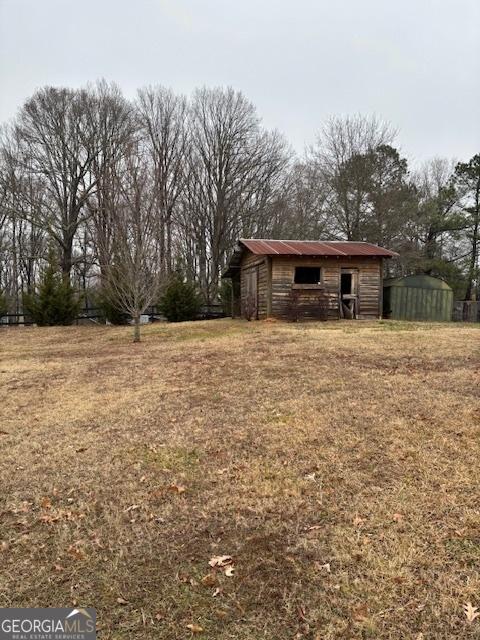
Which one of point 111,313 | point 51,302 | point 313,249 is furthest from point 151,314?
point 313,249

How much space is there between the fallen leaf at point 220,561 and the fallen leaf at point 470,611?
54.0 inches

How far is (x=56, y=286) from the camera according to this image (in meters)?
22.5

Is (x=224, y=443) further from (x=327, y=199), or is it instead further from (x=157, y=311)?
(x=327, y=199)

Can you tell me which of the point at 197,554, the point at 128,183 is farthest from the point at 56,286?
the point at 197,554

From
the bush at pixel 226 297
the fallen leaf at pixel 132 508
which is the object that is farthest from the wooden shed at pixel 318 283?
the fallen leaf at pixel 132 508

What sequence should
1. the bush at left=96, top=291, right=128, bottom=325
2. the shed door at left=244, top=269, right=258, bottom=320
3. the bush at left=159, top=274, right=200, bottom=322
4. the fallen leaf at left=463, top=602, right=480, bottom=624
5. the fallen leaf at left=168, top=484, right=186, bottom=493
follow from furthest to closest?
the bush at left=159, top=274, right=200, bottom=322 → the bush at left=96, top=291, right=128, bottom=325 → the shed door at left=244, top=269, right=258, bottom=320 → the fallen leaf at left=168, top=484, right=186, bottom=493 → the fallen leaf at left=463, top=602, right=480, bottom=624

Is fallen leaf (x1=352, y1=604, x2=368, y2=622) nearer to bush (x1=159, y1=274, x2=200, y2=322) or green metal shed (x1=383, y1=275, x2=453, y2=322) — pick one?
green metal shed (x1=383, y1=275, x2=453, y2=322)

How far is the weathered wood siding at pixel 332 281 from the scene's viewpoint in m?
16.9

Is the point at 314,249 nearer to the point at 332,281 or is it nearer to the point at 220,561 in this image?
the point at 332,281

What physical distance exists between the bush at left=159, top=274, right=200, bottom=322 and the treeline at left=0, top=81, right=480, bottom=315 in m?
1.12

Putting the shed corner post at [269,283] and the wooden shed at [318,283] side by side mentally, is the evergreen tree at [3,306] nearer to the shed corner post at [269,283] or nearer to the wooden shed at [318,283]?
the wooden shed at [318,283]

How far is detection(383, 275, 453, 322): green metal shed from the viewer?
19984 millimetres

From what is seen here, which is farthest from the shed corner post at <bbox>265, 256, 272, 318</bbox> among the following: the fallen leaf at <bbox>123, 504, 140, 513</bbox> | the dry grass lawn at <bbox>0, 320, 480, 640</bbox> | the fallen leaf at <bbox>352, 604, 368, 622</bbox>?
the fallen leaf at <bbox>352, 604, 368, 622</bbox>

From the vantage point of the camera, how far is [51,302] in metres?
22.3
